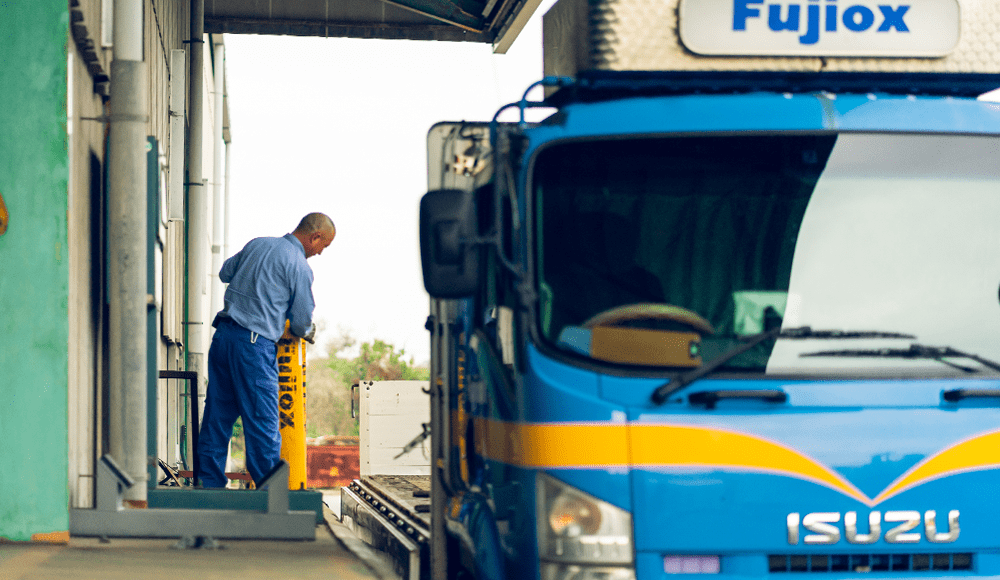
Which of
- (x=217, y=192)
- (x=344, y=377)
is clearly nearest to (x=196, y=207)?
(x=217, y=192)

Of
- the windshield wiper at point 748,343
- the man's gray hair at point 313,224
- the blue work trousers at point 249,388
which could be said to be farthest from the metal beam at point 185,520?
the windshield wiper at point 748,343

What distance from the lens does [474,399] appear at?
4.52 metres

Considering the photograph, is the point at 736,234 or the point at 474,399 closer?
the point at 736,234

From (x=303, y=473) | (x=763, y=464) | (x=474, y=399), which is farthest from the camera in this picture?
(x=303, y=473)

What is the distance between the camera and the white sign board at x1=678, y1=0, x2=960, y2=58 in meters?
4.13

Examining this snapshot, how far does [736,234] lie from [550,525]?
1152 mm

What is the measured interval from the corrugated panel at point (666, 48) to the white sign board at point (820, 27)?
0.09ft

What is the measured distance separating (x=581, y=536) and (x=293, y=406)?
15.8 feet

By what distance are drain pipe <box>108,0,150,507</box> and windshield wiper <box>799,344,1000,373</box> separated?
12.9 ft

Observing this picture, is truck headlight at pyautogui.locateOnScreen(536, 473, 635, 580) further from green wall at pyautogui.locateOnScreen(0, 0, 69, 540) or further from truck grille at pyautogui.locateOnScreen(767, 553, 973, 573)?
green wall at pyautogui.locateOnScreen(0, 0, 69, 540)

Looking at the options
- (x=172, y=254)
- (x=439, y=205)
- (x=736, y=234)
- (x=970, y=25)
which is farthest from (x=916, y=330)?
(x=172, y=254)

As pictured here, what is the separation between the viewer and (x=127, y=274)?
630 cm

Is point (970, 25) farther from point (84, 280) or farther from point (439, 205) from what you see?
point (84, 280)

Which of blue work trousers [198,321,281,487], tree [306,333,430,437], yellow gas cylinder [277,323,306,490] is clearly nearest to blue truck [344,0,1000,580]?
blue work trousers [198,321,281,487]
